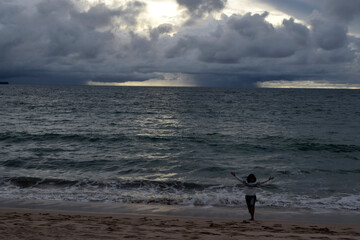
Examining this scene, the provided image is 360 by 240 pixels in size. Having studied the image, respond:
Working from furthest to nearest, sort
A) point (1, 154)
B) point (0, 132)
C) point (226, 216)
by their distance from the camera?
point (0, 132) → point (1, 154) → point (226, 216)

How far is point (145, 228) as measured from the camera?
757 cm

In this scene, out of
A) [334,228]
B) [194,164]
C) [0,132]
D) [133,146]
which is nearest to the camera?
[334,228]

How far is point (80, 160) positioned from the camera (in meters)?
18.2

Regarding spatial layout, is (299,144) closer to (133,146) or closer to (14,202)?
(133,146)

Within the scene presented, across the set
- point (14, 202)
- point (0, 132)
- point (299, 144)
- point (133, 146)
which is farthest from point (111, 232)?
point (0, 132)

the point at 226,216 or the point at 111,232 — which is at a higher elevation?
the point at 111,232

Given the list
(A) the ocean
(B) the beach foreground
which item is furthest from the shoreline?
(B) the beach foreground

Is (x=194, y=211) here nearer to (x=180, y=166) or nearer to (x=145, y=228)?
(x=145, y=228)

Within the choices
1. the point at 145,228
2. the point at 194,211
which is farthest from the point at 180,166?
the point at 145,228

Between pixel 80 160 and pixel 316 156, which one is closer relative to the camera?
pixel 80 160

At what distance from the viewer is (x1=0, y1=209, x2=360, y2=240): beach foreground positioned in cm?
680

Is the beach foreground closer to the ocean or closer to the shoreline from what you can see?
the shoreline

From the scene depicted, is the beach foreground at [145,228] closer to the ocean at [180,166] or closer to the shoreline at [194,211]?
the shoreline at [194,211]

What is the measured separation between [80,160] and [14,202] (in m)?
7.22
